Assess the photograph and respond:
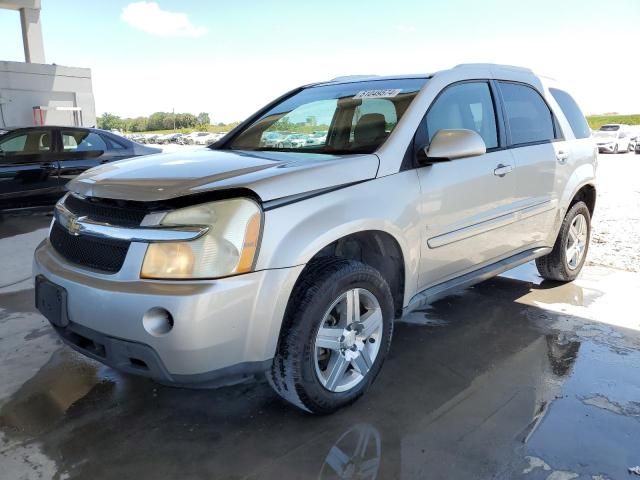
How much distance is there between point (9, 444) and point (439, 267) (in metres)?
2.45

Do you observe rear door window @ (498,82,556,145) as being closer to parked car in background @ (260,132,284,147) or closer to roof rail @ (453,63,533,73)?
roof rail @ (453,63,533,73)

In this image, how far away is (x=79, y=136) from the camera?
802 centimetres

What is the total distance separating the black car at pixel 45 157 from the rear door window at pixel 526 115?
6.27 metres

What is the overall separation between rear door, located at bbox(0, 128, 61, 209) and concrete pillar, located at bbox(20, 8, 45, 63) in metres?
19.9

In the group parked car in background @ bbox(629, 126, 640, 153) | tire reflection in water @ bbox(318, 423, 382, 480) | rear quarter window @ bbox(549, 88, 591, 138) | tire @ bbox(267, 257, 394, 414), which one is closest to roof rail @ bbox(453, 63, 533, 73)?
rear quarter window @ bbox(549, 88, 591, 138)

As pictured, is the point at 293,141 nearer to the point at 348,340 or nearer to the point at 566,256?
the point at 348,340

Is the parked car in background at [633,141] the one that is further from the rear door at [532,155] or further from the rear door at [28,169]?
the rear door at [28,169]

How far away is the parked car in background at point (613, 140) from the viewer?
998 inches

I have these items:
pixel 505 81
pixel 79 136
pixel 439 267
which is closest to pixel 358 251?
pixel 439 267

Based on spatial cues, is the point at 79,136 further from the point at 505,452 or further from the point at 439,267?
the point at 505,452

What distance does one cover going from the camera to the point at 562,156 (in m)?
4.14

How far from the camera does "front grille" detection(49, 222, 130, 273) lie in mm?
2256

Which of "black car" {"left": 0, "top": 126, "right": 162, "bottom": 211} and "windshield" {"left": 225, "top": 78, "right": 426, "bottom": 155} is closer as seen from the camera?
"windshield" {"left": 225, "top": 78, "right": 426, "bottom": 155}

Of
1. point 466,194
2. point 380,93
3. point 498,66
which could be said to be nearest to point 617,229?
point 498,66
